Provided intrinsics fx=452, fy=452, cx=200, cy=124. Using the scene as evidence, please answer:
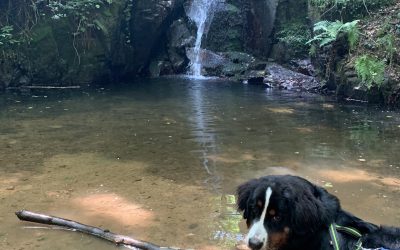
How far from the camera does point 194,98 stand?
12.9 metres

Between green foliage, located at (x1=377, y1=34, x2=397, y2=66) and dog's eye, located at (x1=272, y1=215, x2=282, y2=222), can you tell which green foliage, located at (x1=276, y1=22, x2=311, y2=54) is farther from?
dog's eye, located at (x1=272, y1=215, x2=282, y2=222)

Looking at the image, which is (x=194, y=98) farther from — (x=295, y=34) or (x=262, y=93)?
(x=295, y=34)

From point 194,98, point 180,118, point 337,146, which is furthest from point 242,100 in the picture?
point 337,146

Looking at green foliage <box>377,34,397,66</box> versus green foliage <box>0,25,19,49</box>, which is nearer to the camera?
green foliage <box>377,34,397,66</box>

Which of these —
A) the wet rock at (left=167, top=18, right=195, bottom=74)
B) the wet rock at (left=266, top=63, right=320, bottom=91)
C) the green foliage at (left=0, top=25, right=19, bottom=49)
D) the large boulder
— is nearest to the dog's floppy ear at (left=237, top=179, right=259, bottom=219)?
the wet rock at (left=266, top=63, right=320, bottom=91)

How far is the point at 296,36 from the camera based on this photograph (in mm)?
16797

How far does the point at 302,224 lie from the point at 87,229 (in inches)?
97.9

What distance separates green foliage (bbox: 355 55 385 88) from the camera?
11047 millimetres

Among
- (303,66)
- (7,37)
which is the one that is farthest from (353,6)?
(7,37)

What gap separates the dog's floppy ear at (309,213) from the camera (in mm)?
2549

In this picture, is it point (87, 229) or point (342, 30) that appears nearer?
point (87, 229)

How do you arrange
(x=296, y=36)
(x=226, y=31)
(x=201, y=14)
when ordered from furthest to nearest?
1. (x=201, y=14)
2. (x=226, y=31)
3. (x=296, y=36)

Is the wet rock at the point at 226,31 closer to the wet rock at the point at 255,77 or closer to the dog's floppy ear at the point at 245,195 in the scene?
the wet rock at the point at 255,77

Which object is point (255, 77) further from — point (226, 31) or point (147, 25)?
point (147, 25)
